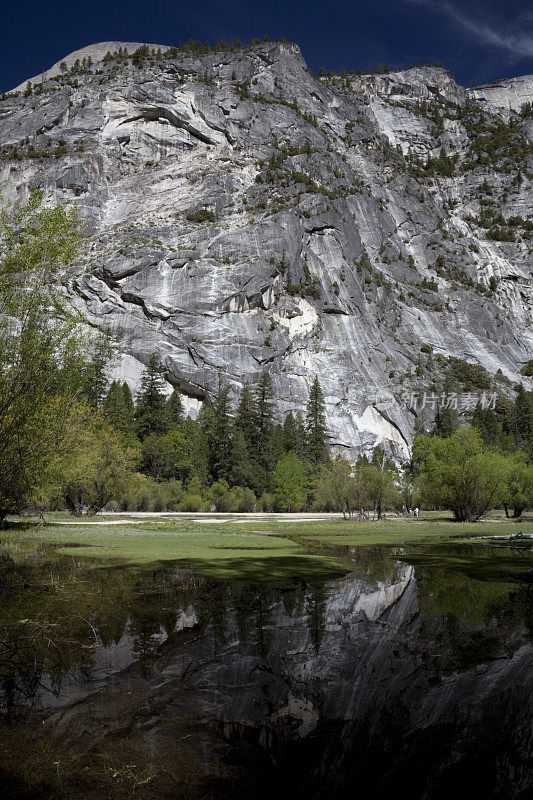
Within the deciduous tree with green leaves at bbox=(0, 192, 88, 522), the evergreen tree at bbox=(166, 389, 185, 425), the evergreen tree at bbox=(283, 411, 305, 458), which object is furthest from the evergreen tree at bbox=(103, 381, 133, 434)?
the deciduous tree with green leaves at bbox=(0, 192, 88, 522)

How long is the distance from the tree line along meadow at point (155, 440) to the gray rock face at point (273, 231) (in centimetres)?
924

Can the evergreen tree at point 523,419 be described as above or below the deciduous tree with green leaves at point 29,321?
above

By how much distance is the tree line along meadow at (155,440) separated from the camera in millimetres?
11398

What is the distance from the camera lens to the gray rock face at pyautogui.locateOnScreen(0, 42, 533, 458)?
96.0m

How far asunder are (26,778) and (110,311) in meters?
97.7

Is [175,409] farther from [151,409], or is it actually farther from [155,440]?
[155,440]

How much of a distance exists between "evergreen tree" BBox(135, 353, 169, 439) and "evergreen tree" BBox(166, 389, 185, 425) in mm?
999

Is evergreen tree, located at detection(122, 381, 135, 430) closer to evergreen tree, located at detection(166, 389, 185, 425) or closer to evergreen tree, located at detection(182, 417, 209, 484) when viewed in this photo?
evergreen tree, located at detection(166, 389, 185, 425)

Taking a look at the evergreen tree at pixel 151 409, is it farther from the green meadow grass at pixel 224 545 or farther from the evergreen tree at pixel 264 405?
the green meadow grass at pixel 224 545

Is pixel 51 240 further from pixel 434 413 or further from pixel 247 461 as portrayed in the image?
pixel 434 413

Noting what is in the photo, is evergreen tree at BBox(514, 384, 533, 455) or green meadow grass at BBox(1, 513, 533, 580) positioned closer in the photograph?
green meadow grass at BBox(1, 513, 533, 580)

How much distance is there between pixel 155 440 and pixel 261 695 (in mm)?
68663

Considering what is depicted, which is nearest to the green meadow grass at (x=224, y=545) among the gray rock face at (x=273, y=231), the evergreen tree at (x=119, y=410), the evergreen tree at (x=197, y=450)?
the evergreen tree at (x=197, y=450)

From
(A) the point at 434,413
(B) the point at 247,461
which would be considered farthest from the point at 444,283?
(B) the point at 247,461
